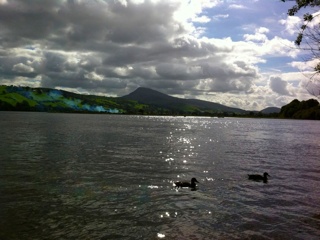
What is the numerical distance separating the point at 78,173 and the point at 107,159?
9.08 m

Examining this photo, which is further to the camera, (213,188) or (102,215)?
(213,188)

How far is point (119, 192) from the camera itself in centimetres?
2148

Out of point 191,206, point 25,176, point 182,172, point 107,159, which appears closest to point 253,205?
point 191,206

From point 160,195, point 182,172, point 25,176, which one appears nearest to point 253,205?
point 160,195

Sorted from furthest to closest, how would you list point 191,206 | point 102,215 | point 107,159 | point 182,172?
point 107,159
point 182,172
point 191,206
point 102,215

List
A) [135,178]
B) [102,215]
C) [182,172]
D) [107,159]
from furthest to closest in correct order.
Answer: [107,159], [182,172], [135,178], [102,215]

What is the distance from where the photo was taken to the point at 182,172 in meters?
30.4

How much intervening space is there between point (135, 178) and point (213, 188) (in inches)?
269

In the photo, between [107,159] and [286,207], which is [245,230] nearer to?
[286,207]

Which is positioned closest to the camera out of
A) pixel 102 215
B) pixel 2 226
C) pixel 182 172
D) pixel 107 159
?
pixel 2 226

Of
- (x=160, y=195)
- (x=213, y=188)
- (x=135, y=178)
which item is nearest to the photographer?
(x=160, y=195)

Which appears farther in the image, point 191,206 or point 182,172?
point 182,172

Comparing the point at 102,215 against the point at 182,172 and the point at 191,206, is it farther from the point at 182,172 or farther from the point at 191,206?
the point at 182,172

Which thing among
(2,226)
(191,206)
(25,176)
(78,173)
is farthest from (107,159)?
(2,226)
